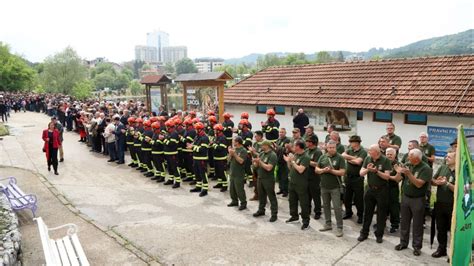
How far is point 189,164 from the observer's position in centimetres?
1139

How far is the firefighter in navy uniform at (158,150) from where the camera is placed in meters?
11.4

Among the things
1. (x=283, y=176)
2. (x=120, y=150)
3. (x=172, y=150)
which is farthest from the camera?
(x=120, y=150)

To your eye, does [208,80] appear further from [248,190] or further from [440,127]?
[440,127]

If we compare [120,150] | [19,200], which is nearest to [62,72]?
[120,150]

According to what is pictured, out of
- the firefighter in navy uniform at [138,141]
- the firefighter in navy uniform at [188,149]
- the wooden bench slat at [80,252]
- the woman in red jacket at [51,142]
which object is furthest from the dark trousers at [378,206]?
the woman in red jacket at [51,142]

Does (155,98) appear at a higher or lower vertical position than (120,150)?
higher

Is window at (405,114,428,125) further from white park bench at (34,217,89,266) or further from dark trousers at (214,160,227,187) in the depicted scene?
white park bench at (34,217,89,266)

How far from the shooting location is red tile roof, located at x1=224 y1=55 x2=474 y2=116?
13.6 meters

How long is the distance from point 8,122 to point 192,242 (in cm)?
2362

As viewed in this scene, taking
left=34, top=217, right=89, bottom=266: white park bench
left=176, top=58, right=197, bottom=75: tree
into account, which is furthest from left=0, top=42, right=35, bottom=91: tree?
→ left=176, top=58, right=197, bottom=75: tree

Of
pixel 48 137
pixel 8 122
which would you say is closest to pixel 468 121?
pixel 48 137

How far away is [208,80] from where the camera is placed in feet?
56.0

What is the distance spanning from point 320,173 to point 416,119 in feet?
27.9

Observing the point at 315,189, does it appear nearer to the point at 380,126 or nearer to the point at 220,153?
the point at 220,153
